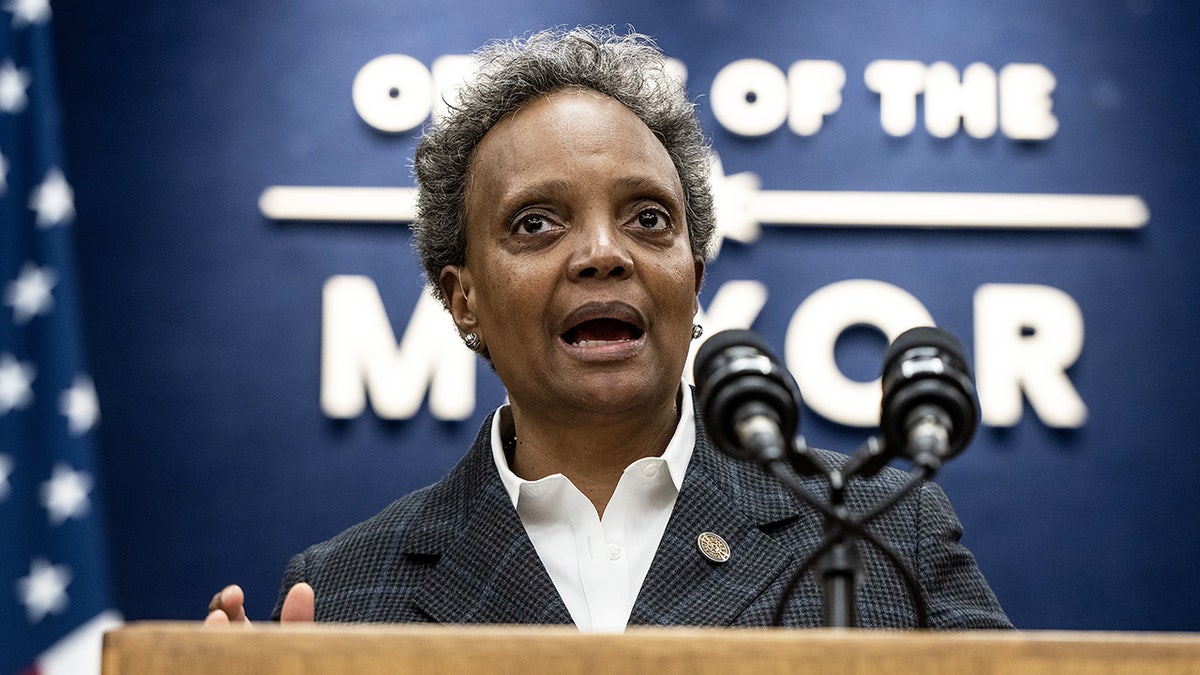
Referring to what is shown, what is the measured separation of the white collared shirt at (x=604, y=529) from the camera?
1601 mm

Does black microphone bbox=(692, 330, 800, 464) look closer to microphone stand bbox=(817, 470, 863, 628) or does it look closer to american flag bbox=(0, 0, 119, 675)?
microphone stand bbox=(817, 470, 863, 628)

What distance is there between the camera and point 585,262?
1640 millimetres

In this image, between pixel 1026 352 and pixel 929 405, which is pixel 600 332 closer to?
pixel 929 405

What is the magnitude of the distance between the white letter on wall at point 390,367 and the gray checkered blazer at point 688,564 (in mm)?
1313

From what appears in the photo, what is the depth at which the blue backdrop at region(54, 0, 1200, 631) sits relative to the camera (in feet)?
10.4

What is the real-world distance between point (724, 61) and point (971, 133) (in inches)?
25.1

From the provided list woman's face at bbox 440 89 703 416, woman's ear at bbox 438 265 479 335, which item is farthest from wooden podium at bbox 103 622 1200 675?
woman's ear at bbox 438 265 479 335

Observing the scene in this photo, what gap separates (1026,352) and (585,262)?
1.85 metres

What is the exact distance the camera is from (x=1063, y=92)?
3.33 m

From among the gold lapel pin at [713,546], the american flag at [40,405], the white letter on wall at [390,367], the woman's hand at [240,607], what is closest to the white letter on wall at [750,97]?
the white letter on wall at [390,367]

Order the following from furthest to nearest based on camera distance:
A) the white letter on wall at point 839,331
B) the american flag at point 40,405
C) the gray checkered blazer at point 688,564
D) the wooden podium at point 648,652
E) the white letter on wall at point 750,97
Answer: the white letter on wall at point 750,97, the white letter on wall at point 839,331, the american flag at point 40,405, the gray checkered blazer at point 688,564, the wooden podium at point 648,652

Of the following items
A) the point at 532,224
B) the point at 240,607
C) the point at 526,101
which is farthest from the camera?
the point at 526,101

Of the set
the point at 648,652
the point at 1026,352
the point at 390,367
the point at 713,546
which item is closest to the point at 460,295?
the point at 713,546

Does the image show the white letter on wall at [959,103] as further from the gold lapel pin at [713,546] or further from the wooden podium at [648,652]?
the wooden podium at [648,652]
